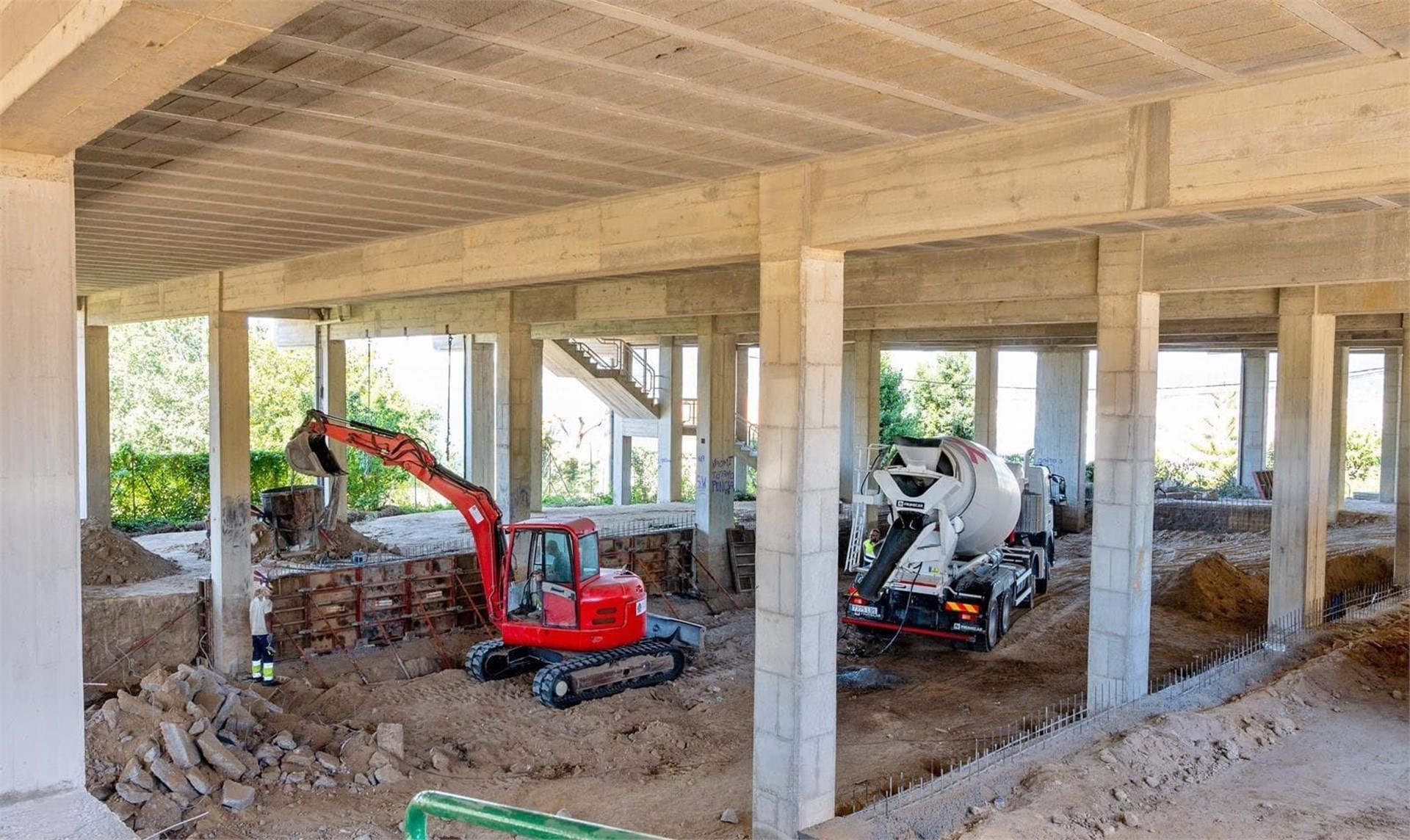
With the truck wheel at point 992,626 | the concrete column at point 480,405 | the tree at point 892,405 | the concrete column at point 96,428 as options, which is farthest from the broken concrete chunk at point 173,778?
the tree at point 892,405

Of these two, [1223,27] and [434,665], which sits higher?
[1223,27]

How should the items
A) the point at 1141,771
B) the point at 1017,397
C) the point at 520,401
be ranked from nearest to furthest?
the point at 1141,771, the point at 520,401, the point at 1017,397

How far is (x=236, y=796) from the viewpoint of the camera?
1200 centimetres

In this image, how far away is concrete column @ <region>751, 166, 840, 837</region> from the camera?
955cm

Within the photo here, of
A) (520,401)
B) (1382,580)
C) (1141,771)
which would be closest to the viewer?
(1141,771)

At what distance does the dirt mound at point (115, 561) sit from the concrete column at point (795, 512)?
603 inches

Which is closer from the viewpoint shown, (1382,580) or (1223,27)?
(1223,27)

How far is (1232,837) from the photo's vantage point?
9.98 metres

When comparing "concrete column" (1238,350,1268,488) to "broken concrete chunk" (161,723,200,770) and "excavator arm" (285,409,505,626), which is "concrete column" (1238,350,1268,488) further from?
"broken concrete chunk" (161,723,200,770)

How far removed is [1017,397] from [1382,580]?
4916 centimetres

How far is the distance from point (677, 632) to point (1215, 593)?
13.3 meters

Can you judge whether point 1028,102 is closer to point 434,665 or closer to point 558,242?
point 558,242

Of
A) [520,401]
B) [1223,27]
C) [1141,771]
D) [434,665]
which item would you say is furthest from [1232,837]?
[520,401]

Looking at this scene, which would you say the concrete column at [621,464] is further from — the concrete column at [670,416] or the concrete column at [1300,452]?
the concrete column at [1300,452]
